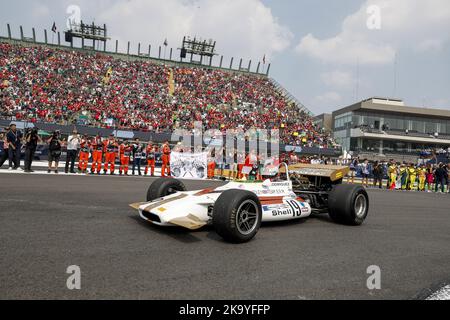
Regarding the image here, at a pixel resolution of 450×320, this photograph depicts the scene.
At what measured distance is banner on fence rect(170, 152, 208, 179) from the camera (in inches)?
676

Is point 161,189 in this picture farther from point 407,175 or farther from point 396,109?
point 396,109

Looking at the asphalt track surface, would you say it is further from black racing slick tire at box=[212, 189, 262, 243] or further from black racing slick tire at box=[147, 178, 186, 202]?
black racing slick tire at box=[147, 178, 186, 202]

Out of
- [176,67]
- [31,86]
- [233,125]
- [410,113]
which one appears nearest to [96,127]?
[31,86]

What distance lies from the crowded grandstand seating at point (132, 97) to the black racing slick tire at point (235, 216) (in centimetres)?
2685

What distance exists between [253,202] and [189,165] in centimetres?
1260

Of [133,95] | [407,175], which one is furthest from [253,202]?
[133,95]

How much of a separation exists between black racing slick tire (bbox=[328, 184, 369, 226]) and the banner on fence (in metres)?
11.4

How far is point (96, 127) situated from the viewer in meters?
28.8

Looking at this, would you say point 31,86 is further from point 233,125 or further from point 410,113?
point 410,113

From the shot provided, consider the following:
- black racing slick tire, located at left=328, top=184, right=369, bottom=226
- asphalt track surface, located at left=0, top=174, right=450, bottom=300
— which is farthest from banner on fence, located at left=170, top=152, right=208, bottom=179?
black racing slick tire, located at left=328, top=184, right=369, bottom=226

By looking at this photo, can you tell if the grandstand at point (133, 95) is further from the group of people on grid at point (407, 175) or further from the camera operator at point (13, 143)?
the camera operator at point (13, 143)

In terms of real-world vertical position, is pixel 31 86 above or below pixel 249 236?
above
